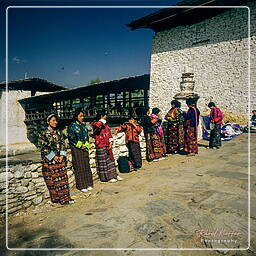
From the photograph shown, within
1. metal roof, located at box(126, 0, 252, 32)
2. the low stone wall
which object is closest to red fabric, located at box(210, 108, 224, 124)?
the low stone wall

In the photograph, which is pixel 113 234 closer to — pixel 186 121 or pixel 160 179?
pixel 160 179

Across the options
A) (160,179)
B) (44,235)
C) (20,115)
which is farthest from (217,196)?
(20,115)

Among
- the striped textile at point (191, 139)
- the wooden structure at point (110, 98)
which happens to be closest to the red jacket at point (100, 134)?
the striped textile at point (191, 139)

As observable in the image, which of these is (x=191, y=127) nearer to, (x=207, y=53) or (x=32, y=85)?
(x=207, y=53)

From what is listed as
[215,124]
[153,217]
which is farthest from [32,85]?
[153,217]

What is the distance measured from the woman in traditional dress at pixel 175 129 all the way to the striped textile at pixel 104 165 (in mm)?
2713

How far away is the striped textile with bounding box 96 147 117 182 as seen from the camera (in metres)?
5.16

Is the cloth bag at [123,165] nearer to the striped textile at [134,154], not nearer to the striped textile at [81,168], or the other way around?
the striped textile at [134,154]

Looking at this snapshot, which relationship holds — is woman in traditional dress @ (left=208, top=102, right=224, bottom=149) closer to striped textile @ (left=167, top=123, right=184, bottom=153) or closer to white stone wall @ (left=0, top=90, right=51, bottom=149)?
striped textile @ (left=167, top=123, right=184, bottom=153)

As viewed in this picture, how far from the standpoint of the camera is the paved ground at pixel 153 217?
2598 mm

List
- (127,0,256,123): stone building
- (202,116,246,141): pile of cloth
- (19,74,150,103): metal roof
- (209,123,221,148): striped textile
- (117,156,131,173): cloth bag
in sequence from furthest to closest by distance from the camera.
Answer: (19,74,150,103): metal roof
(127,0,256,123): stone building
(202,116,246,141): pile of cloth
(209,123,221,148): striped textile
(117,156,131,173): cloth bag

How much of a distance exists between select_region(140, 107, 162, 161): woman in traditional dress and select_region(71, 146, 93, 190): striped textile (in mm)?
2431

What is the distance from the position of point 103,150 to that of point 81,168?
69 cm

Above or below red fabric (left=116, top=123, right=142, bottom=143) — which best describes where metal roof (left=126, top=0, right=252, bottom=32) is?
above
